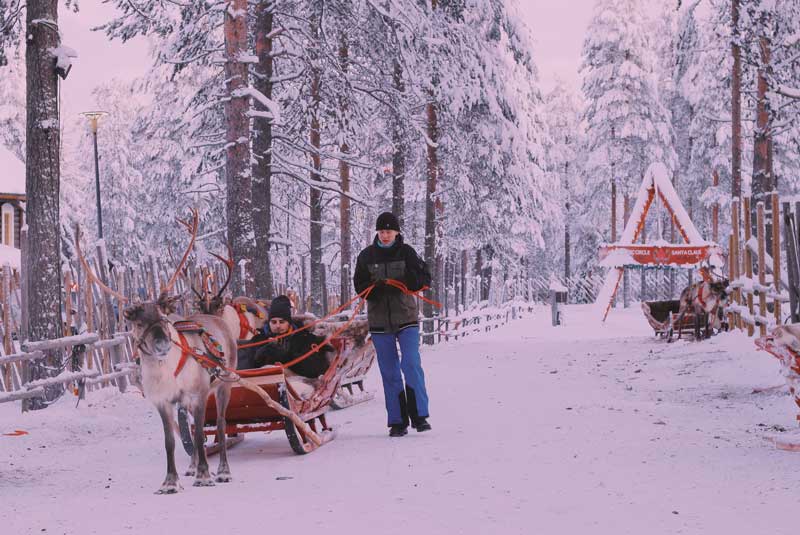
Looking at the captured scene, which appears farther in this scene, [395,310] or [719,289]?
[719,289]

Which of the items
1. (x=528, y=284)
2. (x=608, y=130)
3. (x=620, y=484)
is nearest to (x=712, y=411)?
(x=620, y=484)

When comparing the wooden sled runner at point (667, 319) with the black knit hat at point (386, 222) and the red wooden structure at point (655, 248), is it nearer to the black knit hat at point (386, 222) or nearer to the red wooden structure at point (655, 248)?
the red wooden structure at point (655, 248)

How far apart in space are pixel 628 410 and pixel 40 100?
25.8ft

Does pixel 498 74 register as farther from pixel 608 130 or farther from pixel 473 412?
pixel 608 130

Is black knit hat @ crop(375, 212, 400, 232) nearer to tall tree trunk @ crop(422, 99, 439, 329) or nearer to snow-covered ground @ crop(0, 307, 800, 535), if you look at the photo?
snow-covered ground @ crop(0, 307, 800, 535)

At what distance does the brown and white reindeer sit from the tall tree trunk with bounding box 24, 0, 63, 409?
40.6 ft

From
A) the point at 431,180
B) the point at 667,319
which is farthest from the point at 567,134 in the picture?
Result: the point at 667,319

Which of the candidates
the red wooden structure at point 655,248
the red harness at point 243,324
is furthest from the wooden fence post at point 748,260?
the red wooden structure at point 655,248

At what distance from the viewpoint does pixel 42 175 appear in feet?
37.6

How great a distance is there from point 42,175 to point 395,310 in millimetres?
4940

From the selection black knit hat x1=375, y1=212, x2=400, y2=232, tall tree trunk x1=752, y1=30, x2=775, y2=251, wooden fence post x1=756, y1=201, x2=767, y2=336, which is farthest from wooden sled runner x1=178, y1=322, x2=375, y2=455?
tall tree trunk x1=752, y1=30, x2=775, y2=251

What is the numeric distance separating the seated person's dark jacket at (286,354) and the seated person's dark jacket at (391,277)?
2.30ft

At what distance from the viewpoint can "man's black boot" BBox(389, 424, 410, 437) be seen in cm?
930

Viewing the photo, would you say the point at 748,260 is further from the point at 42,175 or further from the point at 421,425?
the point at 42,175
